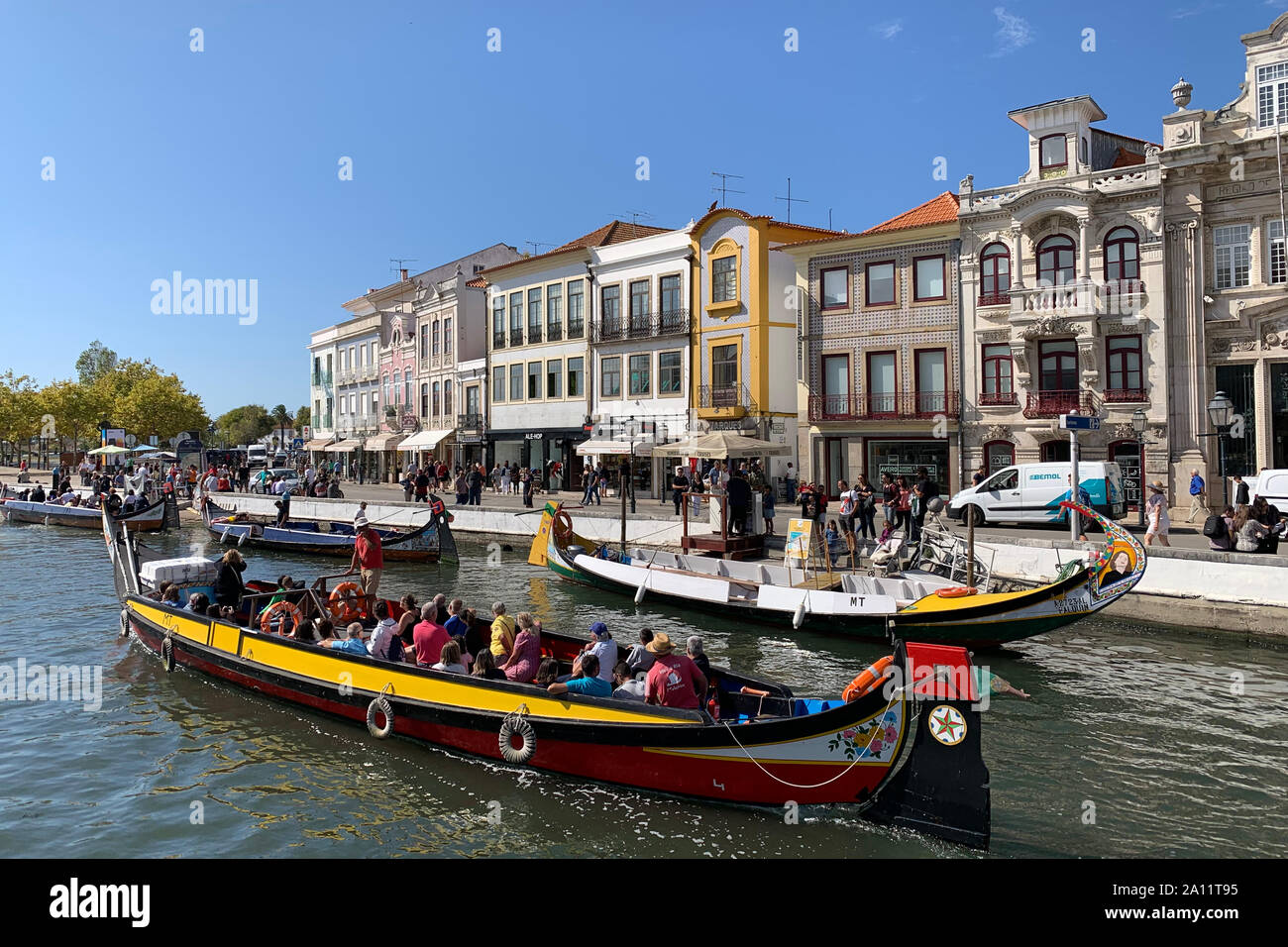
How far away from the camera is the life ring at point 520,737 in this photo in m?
10.2

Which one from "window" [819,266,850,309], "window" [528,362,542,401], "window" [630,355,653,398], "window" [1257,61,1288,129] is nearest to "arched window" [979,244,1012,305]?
"window" [819,266,850,309]

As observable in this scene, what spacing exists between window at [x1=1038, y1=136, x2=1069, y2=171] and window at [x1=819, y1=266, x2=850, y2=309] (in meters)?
7.53

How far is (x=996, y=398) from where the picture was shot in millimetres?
31516

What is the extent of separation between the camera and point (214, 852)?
8.91 m

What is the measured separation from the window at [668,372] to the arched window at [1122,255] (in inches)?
659

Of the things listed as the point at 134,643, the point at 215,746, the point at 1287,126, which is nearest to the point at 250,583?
the point at 134,643

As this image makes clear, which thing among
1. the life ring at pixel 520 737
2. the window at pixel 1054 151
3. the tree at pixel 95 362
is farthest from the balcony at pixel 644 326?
the tree at pixel 95 362

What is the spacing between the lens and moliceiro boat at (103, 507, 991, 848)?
27.5ft

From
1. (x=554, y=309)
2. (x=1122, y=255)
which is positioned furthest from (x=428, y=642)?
(x=554, y=309)

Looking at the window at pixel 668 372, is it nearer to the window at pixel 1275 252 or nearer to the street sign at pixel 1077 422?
the window at pixel 1275 252

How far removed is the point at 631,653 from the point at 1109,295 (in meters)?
24.8

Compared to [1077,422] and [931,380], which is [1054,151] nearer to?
[931,380]

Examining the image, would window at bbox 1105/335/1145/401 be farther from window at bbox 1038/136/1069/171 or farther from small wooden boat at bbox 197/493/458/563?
small wooden boat at bbox 197/493/458/563
